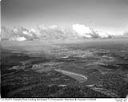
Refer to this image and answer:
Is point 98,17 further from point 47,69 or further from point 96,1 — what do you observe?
point 47,69

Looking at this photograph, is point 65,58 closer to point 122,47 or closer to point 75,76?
point 75,76

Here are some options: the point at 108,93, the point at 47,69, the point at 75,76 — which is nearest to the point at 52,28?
the point at 47,69

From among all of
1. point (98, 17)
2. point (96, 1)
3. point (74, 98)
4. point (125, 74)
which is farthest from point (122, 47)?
point (74, 98)


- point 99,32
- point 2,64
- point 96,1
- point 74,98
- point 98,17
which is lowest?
Answer: point 74,98

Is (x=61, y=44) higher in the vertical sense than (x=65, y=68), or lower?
higher

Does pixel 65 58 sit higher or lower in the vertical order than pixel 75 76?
higher

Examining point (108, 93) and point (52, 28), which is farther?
point (52, 28)
